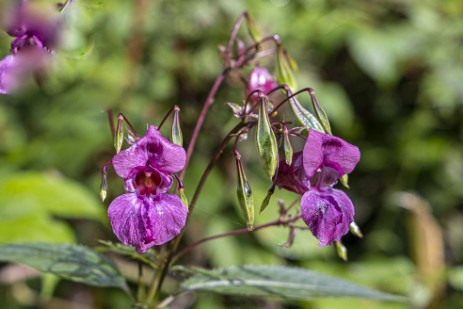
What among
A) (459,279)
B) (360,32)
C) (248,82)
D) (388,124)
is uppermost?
(360,32)

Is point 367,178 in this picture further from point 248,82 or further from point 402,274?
point 248,82

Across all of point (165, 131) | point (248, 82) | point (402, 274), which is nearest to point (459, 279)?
point (402, 274)

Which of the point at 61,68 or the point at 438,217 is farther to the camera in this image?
the point at 438,217

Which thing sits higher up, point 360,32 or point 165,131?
point 360,32

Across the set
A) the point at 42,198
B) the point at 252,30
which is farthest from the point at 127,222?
the point at 42,198

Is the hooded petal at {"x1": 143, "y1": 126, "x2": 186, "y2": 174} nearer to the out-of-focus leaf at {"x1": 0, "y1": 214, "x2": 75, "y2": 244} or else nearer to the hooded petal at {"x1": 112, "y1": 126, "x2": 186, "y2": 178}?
the hooded petal at {"x1": 112, "y1": 126, "x2": 186, "y2": 178}

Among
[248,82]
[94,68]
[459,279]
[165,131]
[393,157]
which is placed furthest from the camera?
[393,157]

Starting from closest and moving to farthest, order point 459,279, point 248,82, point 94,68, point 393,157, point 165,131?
point 248,82 → point 459,279 → point 165,131 → point 94,68 → point 393,157

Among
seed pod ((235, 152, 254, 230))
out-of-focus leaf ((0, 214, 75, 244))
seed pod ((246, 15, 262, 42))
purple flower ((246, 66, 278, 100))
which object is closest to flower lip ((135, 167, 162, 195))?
seed pod ((235, 152, 254, 230))
